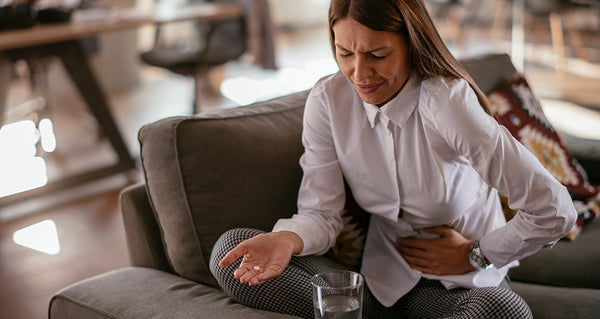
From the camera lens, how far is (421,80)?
116 centimetres

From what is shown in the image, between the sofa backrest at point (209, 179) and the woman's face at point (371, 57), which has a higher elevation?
the woman's face at point (371, 57)

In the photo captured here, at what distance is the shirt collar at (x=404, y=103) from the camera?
3.78ft

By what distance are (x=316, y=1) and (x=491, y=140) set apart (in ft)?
24.2

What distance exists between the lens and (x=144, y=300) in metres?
1.08

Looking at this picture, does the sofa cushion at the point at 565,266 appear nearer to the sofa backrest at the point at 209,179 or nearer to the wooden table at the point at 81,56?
the sofa backrest at the point at 209,179

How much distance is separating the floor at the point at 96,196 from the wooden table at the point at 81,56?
0.08 meters

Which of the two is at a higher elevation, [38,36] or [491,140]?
[38,36]

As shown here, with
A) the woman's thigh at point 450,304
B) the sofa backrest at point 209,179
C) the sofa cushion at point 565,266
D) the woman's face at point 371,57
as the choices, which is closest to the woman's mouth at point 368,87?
the woman's face at point 371,57

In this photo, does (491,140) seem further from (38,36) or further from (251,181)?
(38,36)

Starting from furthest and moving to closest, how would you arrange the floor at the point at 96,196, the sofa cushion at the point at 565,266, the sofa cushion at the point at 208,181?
the floor at the point at 96,196, the sofa cushion at the point at 565,266, the sofa cushion at the point at 208,181

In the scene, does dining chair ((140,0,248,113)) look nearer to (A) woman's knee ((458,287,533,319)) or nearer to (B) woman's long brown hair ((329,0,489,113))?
(B) woman's long brown hair ((329,0,489,113))

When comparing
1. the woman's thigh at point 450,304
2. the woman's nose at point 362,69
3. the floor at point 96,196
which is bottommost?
the floor at point 96,196

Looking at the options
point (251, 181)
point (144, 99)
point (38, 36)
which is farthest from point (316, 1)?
point (251, 181)

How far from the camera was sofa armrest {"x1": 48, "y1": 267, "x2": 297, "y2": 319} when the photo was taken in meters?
1.03
